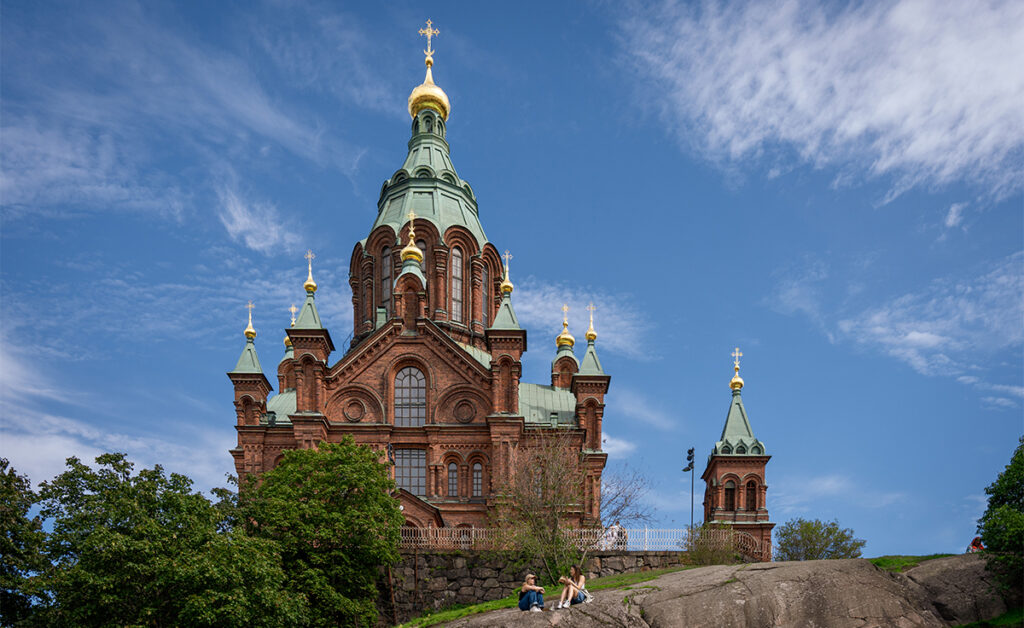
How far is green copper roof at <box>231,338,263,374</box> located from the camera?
48.4 m

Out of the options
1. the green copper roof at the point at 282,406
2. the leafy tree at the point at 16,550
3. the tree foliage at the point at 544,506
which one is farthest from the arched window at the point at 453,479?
the leafy tree at the point at 16,550

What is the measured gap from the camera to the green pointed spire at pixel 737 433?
5075 cm

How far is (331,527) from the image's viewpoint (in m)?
31.4

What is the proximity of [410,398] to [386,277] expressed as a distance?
31.9 feet

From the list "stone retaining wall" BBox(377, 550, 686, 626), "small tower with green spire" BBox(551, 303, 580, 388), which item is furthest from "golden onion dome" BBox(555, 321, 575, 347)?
"stone retaining wall" BBox(377, 550, 686, 626)

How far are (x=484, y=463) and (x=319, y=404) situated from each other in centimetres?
773

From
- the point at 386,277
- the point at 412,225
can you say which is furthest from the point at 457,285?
the point at 412,225

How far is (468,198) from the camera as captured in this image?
57.1 m

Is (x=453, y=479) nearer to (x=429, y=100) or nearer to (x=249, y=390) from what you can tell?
(x=249, y=390)

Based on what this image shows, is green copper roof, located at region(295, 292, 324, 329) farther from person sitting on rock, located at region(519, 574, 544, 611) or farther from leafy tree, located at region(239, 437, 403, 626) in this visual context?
person sitting on rock, located at region(519, 574, 544, 611)

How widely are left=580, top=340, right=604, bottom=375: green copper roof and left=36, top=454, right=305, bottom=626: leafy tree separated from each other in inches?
892

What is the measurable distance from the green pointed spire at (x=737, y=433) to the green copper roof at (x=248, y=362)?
2336 cm

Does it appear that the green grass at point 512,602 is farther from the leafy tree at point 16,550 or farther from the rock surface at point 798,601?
the leafy tree at point 16,550

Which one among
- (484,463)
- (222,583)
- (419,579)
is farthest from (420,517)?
(222,583)
